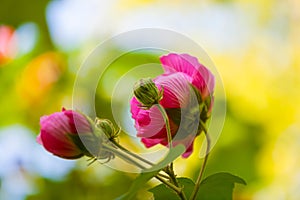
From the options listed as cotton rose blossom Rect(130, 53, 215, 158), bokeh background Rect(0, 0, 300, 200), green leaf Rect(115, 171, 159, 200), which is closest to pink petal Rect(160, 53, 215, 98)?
cotton rose blossom Rect(130, 53, 215, 158)

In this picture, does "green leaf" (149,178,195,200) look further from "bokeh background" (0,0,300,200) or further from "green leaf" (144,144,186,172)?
"bokeh background" (0,0,300,200)

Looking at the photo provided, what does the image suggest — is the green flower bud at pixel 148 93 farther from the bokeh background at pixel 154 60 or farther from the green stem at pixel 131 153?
the bokeh background at pixel 154 60

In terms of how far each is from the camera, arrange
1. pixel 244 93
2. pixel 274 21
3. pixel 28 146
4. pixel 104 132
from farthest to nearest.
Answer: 1. pixel 274 21
2. pixel 244 93
3. pixel 28 146
4. pixel 104 132

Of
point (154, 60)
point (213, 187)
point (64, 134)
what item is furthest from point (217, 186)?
point (154, 60)

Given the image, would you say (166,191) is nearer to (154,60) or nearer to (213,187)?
(213,187)

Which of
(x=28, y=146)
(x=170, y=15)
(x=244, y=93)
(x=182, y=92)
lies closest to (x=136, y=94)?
(x=182, y=92)

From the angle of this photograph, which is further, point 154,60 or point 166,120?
point 154,60

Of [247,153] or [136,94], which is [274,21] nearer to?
[247,153]
